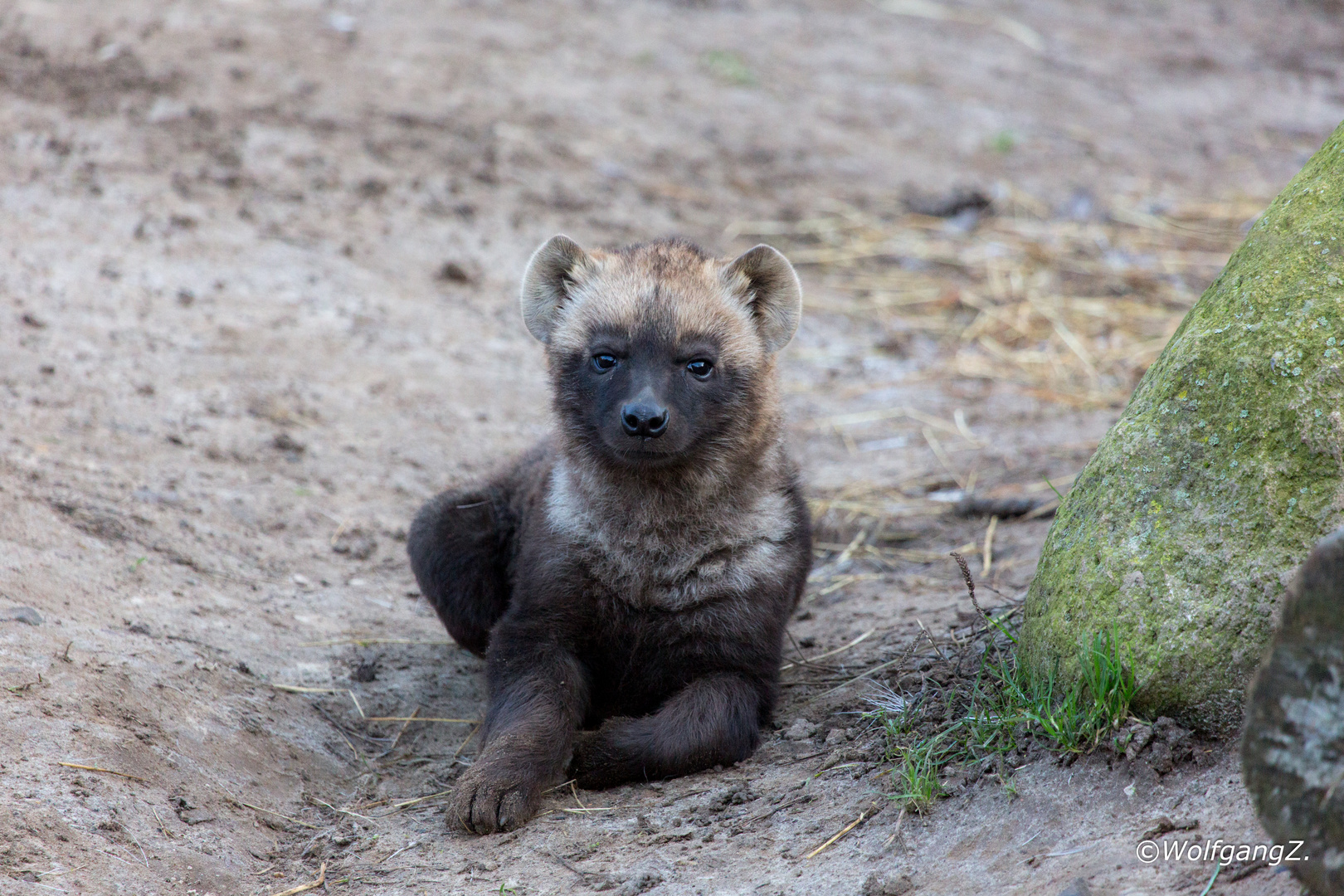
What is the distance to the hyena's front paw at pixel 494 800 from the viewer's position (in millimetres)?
3840

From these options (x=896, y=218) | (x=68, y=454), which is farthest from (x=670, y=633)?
(x=896, y=218)

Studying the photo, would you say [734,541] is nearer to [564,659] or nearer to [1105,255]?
Result: [564,659]

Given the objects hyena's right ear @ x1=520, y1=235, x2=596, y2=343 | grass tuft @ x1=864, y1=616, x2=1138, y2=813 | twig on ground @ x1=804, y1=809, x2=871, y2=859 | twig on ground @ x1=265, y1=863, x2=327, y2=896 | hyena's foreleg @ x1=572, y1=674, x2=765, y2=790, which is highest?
hyena's right ear @ x1=520, y1=235, x2=596, y2=343

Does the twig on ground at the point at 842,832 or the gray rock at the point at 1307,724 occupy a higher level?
the gray rock at the point at 1307,724

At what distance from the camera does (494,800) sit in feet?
12.6

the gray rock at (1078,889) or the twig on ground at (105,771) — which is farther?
the twig on ground at (105,771)

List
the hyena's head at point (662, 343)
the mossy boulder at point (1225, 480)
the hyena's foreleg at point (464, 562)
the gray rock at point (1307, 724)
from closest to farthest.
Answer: the gray rock at point (1307, 724), the mossy boulder at point (1225, 480), the hyena's head at point (662, 343), the hyena's foreleg at point (464, 562)

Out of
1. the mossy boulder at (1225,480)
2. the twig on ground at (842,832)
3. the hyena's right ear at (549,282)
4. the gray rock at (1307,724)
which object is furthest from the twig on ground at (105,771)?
the gray rock at (1307,724)

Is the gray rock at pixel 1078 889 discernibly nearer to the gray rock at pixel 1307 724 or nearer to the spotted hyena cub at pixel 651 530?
the gray rock at pixel 1307 724

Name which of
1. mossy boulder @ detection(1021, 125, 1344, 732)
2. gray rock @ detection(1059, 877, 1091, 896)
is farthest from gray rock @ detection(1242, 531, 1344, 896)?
mossy boulder @ detection(1021, 125, 1344, 732)

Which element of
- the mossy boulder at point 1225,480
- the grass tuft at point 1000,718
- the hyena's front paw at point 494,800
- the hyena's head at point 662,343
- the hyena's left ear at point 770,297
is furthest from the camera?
the hyena's left ear at point 770,297

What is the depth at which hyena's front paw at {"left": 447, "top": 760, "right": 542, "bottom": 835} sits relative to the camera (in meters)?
3.84

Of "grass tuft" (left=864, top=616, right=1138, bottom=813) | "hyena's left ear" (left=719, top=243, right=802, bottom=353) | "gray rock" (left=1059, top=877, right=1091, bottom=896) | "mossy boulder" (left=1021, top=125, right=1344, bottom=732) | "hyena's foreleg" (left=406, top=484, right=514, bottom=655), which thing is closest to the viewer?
"gray rock" (left=1059, top=877, right=1091, bottom=896)

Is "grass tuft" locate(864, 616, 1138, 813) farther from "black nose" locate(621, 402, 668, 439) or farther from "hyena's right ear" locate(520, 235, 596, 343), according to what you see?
"hyena's right ear" locate(520, 235, 596, 343)
